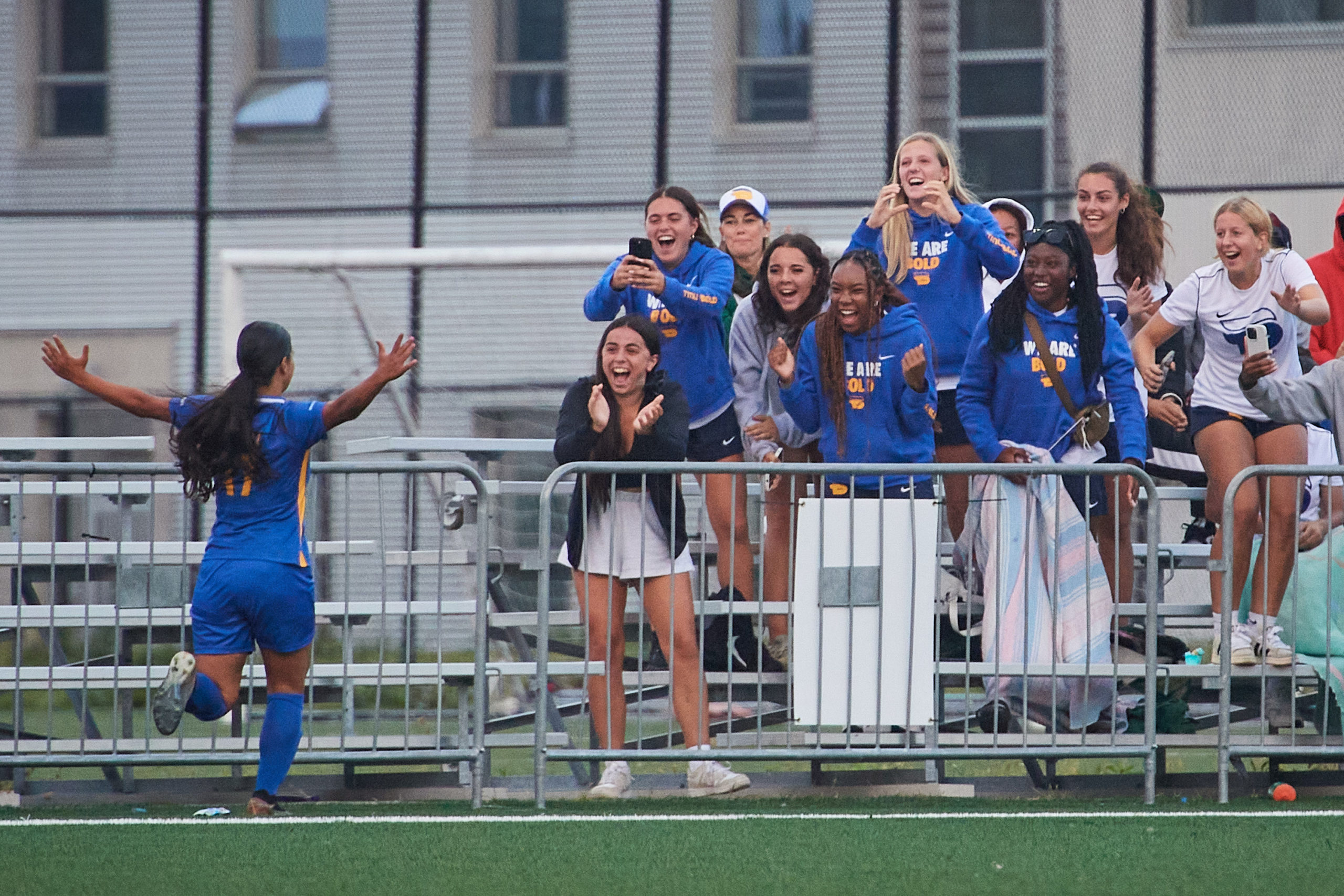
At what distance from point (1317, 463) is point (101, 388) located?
490 centimetres

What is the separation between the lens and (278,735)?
20.2 ft

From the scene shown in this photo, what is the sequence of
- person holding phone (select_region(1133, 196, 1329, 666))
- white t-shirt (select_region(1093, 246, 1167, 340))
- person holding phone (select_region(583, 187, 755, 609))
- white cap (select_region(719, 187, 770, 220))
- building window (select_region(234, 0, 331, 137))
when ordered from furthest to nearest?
building window (select_region(234, 0, 331, 137)) → white cap (select_region(719, 187, 770, 220)) → white t-shirt (select_region(1093, 246, 1167, 340)) → person holding phone (select_region(583, 187, 755, 609)) → person holding phone (select_region(1133, 196, 1329, 666))

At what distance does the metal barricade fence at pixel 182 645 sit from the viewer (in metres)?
6.41

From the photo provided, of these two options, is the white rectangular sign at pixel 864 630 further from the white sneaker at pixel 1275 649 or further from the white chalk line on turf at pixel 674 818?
the white sneaker at pixel 1275 649

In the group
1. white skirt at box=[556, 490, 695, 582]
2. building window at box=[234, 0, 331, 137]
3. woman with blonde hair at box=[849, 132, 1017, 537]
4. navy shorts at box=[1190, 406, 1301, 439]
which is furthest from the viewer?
building window at box=[234, 0, 331, 137]

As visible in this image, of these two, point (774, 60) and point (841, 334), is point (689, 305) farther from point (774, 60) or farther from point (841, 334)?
point (774, 60)

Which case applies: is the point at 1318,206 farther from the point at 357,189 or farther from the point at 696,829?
the point at 696,829

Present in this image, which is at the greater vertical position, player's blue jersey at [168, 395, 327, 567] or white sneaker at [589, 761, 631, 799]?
player's blue jersey at [168, 395, 327, 567]

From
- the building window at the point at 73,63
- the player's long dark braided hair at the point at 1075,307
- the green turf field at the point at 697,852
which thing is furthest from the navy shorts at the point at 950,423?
the building window at the point at 73,63

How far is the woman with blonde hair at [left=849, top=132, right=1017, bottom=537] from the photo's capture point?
749 cm

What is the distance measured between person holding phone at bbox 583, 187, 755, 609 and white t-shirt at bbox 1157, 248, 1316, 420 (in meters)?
1.81

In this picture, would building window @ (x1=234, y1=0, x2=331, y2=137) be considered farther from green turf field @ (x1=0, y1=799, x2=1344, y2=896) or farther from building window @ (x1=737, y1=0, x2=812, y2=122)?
green turf field @ (x1=0, y1=799, x2=1344, y2=896)

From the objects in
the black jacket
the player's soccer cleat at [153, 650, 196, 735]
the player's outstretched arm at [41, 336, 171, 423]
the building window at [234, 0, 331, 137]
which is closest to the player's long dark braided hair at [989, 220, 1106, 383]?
the black jacket

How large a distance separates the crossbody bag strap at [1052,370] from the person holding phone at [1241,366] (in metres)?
0.62
